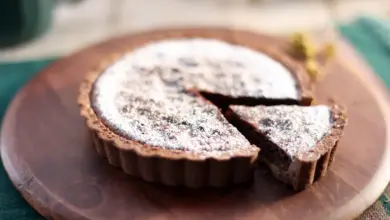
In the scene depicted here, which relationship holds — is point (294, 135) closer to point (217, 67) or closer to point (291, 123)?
point (291, 123)

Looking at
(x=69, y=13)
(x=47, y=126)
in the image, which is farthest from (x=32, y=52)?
(x=47, y=126)

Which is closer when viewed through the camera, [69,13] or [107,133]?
[107,133]

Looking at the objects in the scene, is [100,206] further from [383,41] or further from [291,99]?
[383,41]

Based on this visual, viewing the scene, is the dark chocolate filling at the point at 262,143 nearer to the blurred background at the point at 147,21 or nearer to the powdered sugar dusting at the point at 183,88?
the powdered sugar dusting at the point at 183,88

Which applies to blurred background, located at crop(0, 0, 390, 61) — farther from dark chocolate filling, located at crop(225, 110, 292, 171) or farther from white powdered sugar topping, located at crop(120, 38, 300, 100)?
dark chocolate filling, located at crop(225, 110, 292, 171)

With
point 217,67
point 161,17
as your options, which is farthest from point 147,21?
point 217,67

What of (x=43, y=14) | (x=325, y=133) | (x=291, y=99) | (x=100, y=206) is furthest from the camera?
(x=43, y=14)

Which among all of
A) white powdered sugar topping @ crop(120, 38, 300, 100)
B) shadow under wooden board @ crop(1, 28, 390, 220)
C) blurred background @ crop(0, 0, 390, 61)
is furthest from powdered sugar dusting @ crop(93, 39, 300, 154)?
blurred background @ crop(0, 0, 390, 61)

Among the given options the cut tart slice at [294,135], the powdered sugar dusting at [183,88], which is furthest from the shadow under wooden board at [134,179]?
the powdered sugar dusting at [183,88]
